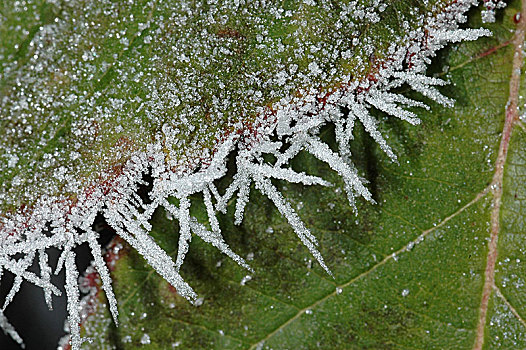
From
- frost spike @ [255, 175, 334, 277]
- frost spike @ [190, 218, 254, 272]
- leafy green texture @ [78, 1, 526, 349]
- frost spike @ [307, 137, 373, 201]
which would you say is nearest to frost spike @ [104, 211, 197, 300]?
frost spike @ [190, 218, 254, 272]

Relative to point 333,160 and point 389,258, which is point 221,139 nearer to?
point 333,160

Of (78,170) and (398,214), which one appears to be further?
(398,214)

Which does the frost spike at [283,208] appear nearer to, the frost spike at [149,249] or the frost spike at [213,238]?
the frost spike at [213,238]

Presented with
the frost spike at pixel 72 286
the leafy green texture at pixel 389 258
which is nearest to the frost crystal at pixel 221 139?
the frost spike at pixel 72 286

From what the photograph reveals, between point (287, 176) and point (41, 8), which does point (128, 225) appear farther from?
point (41, 8)

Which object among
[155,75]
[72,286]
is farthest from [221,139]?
[72,286]

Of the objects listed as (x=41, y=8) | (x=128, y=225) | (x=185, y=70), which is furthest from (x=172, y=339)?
(x=41, y=8)

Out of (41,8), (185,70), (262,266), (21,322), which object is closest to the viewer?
(41,8)
